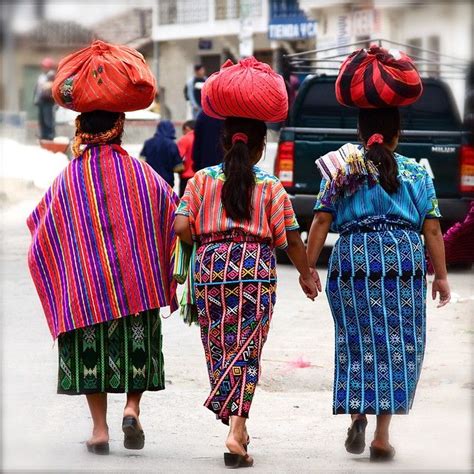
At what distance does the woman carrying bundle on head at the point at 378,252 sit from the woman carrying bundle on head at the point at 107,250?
76 centimetres

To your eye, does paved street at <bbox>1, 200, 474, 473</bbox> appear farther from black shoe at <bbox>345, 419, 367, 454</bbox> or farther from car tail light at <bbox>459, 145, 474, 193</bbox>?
car tail light at <bbox>459, 145, 474, 193</bbox>

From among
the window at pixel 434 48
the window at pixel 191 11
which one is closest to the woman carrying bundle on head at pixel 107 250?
the window at pixel 434 48

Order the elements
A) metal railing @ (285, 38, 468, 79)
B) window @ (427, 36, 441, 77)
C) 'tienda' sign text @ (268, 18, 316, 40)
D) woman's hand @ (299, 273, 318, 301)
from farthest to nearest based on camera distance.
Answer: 'tienda' sign text @ (268, 18, 316, 40)
metal railing @ (285, 38, 468, 79)
woman's hand @ (299, 273, 318, 301)
window @ (427, 36, 441, 77)

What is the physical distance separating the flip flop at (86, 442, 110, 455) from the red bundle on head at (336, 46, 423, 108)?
71.2 inches

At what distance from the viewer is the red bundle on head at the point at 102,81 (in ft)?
17.0

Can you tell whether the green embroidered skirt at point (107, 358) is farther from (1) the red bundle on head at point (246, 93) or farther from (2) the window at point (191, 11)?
(2) the window at point (191, 11)

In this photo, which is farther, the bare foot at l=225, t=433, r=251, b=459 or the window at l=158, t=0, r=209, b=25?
the window at l=158, t=0, r=209, b=25

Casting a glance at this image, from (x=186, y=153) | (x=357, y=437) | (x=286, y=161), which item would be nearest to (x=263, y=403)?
(x=357, y=437)

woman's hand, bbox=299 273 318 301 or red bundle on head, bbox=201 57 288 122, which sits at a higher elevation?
red bundle on head, bbox=201 57 288 122

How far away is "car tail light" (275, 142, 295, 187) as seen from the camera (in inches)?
496

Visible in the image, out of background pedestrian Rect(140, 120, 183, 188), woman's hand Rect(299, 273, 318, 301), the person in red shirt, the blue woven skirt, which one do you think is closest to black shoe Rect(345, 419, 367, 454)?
the blue woven skirt

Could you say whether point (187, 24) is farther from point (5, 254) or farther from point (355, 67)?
point (355, 67)

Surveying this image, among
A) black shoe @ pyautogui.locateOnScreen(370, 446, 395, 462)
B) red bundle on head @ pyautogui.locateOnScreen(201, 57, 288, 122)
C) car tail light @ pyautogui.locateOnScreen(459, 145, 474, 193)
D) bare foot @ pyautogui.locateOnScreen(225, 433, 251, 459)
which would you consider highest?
red bundle on head @ pyautogui.locateOnScreen(201, 57, 288, 122)

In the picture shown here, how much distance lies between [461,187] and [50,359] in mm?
6046
